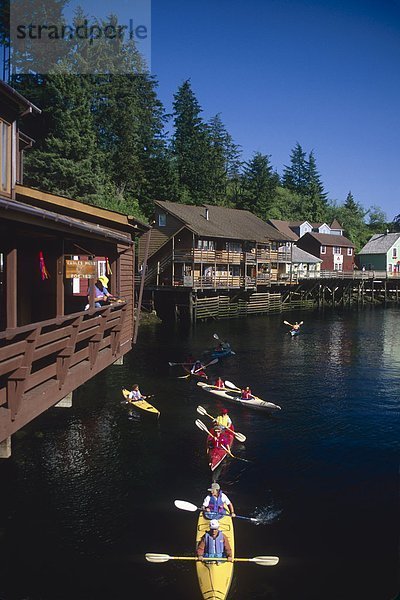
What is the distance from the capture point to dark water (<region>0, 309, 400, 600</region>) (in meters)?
11.6

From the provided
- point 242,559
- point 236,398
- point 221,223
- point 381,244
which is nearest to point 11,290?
point 242,559

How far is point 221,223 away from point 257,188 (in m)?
25.7

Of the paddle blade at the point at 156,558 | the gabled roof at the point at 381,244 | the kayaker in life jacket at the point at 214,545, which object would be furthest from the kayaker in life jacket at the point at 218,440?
the gabled roof at the point at 381,244

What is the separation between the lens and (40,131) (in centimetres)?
4972

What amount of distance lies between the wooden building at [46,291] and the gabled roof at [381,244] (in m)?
83.7

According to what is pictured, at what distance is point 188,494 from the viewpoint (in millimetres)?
15258

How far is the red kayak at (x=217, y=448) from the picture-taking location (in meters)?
16.8

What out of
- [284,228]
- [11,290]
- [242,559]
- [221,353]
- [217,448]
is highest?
[284,228]

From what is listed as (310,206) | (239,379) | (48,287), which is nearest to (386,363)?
(239,379)

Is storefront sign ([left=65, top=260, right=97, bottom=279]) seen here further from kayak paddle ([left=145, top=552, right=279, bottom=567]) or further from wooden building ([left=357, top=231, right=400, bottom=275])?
wooden building ([left=357, top=231, right=400, bottom=275])

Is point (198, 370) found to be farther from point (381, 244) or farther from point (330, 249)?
point (381, 244)

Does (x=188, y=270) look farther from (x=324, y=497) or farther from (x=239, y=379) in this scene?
(x=324, y=497)

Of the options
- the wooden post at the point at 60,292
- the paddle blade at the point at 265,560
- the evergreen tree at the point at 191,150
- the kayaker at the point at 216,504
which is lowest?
the paddle blade at the point at 265,560

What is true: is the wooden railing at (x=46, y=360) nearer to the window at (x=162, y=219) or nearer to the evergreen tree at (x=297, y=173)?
the window at (x=162, y=219)
